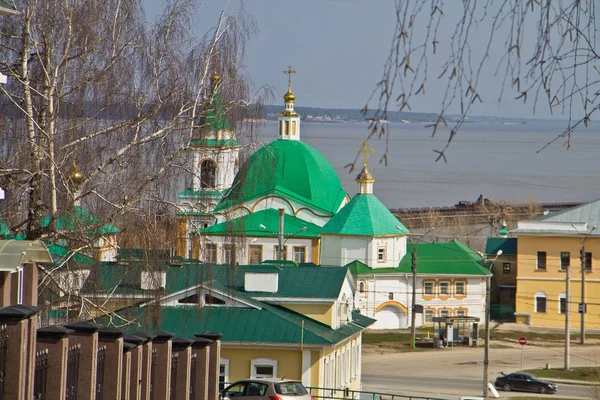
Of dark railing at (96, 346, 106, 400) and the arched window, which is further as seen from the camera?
the arched window

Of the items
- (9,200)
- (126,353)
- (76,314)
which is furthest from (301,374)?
(126,353)

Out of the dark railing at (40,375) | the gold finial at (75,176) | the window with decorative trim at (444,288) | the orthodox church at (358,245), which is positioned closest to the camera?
the dark railing at (40,375)

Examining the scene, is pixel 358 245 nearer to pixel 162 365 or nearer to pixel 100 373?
pixel 162 365

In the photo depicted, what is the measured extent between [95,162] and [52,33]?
194 centimetres

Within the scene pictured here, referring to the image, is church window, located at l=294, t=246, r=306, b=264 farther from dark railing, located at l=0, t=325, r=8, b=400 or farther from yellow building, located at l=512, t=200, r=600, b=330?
dark railing, located at l=0, t=325, r=8, b=400

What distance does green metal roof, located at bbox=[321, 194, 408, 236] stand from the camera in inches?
2120

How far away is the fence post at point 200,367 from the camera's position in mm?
16172

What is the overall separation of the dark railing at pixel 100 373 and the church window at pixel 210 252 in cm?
709

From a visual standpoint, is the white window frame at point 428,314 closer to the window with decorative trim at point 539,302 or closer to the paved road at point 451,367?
the window with decorative trim at point 539,302

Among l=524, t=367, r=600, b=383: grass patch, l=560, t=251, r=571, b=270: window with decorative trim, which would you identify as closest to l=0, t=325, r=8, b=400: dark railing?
l=524, t=367, r=600, b=383: grass patch

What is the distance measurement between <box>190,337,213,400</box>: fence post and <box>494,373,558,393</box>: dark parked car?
2152cm

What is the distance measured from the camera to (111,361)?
40.0 feet

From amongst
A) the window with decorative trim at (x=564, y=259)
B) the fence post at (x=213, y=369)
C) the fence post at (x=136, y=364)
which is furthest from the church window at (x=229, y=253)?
the window with decorative trim at (x=564, y=259)

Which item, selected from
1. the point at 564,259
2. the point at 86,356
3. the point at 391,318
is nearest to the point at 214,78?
the point at 86,356
